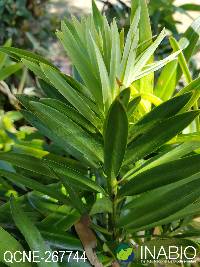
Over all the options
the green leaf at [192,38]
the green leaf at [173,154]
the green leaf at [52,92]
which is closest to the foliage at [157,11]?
the green leaf at [192,38]

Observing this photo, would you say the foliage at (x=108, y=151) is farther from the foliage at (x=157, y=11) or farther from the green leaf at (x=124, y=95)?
the foliage at (x=157, y=11)

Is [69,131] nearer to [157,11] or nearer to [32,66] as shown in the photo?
[32,66]

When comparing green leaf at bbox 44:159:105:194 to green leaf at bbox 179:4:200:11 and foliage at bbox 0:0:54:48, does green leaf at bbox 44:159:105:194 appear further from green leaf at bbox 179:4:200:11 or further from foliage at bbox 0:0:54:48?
foliage at bbox 0:0:54:48

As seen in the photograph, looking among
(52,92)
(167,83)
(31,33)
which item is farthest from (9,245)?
(31,33)

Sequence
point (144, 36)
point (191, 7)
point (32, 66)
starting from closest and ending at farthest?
1. point (32, 66)
2. point (144, 36)
3. point (191, 7)

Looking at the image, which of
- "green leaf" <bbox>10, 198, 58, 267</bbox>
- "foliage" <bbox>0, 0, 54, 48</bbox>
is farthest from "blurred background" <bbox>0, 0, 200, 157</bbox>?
"green leaf" <bbox>10, 198, 58, 267</bbox>

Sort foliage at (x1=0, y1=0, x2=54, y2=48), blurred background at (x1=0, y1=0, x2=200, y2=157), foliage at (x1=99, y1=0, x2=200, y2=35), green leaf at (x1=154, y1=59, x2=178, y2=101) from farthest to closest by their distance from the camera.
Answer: foliage at (x1=0, y1=0, x2=54, y2=48) → foliage at (x1=99, y1=0, x2=200, y2=35) → blurred background at (x1=0, y1=0, x2=200, y2=157) → green leaf at (x1=154, y1=59, x2=178, y2=101)

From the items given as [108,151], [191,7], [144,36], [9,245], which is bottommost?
[9,245]
